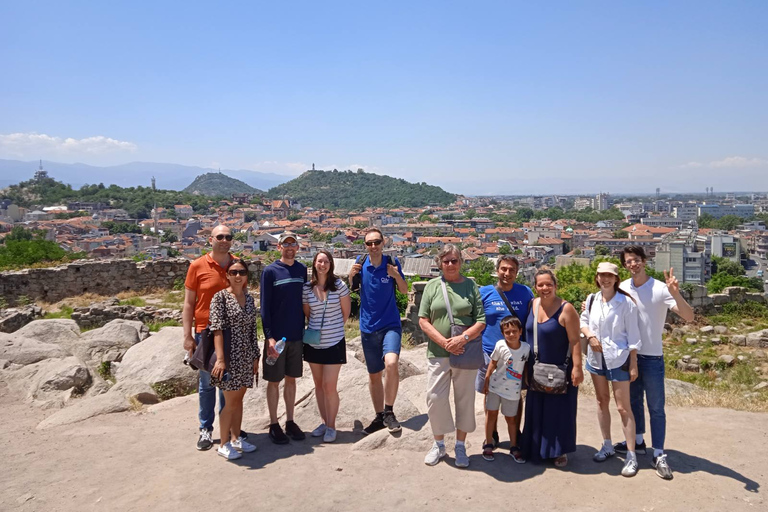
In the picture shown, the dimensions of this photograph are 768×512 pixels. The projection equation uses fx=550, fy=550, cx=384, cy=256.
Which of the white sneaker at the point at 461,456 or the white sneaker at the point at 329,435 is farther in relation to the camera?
the white sneaker at the point at 329,435

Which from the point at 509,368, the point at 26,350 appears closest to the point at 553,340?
the point at 509,368

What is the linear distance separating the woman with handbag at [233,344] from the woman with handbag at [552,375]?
2.27 metres

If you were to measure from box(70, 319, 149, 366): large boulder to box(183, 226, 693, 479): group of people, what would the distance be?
3.68 meters

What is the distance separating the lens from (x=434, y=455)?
4.39m

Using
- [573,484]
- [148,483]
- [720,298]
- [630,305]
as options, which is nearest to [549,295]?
[630,305]

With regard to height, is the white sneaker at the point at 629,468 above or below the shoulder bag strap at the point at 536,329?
below

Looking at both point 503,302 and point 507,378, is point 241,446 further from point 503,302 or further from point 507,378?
point 503,302

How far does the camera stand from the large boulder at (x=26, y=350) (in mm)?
7248

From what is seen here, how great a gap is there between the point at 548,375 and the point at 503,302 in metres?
0.66

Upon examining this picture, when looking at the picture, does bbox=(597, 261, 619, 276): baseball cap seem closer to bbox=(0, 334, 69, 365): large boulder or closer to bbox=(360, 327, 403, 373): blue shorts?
bbox=(360, 327, 403, 373): blue shorts

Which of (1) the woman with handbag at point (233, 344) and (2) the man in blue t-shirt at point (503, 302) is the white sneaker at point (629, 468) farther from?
(1) the woman with handbag at point (233, 344)

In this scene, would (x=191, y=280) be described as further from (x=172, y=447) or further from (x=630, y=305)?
(x=630, y=305)

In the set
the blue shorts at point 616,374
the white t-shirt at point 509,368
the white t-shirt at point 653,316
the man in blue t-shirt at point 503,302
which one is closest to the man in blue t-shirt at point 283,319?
the man in blue t-shirt at point 503,302

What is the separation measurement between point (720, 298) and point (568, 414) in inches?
469
